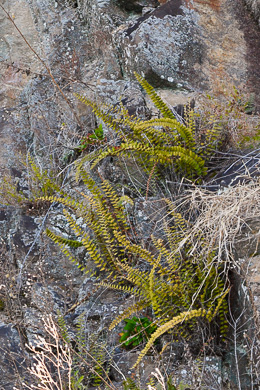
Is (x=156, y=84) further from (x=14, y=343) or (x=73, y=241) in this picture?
(x=14, y=343)

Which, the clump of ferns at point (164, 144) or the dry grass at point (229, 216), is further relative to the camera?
the clump of ferns at point (164, 144)

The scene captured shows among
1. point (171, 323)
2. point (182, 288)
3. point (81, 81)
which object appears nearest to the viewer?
point (171, 323)

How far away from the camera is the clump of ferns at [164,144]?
10.3 feet

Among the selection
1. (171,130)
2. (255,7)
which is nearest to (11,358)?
(171,130)

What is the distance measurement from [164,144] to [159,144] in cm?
5

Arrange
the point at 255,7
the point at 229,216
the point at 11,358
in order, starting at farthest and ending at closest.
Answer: the point at 255,7
the point at 11,358
the point at 229,216

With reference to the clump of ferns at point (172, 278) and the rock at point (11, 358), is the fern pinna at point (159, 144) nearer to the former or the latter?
the clump of ferns at point (172, 278)

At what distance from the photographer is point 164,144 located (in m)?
3.32

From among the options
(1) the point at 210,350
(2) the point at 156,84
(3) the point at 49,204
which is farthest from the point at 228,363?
(2) the point at 156,84

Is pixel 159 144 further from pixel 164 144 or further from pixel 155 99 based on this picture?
pixel 155 99

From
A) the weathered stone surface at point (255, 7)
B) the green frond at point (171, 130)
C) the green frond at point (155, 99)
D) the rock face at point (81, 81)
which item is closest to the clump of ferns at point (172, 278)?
the rock face at point (81, 81)

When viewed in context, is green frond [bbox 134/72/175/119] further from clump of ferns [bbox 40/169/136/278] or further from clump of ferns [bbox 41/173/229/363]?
clump of ferns [bbox 41/173/229/363]

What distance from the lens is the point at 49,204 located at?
13.3 feet

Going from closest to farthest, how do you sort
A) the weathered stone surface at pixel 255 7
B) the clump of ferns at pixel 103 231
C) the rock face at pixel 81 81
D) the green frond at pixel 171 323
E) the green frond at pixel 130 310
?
1. the green frond at pixel 171 323
2. the green frond at pixel 130 310
3. the clump of ferns at pixel 103 231
4. the rock face at pixel 81 81
5. the weathered stone surface at pixel 255 7
